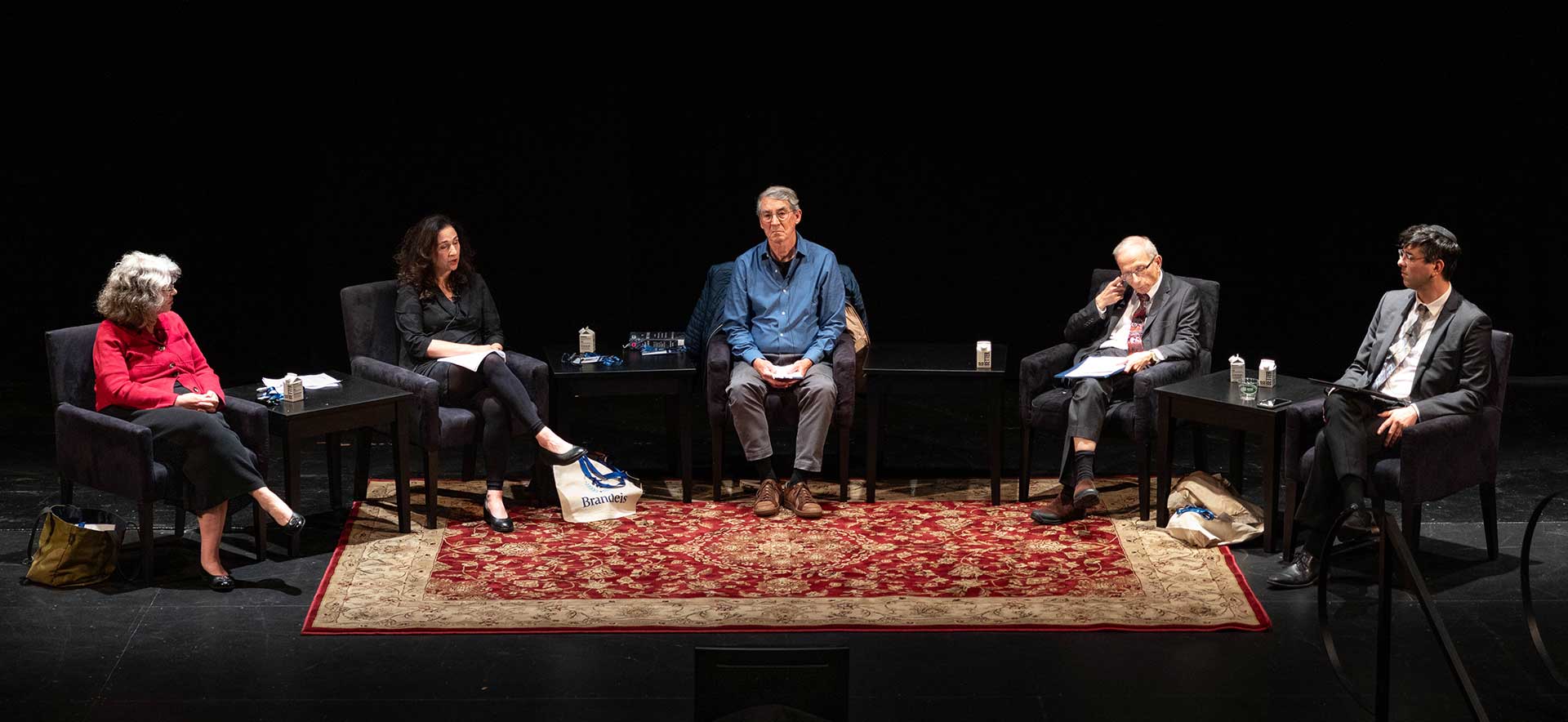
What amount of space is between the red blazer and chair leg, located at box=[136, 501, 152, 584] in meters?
0.35

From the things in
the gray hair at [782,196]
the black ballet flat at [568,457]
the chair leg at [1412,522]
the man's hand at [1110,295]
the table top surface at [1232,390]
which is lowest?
the chair leg at [1412,522]

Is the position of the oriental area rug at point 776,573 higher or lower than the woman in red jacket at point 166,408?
lower

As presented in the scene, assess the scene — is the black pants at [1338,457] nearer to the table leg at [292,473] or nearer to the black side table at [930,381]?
the black side table at [930,381]

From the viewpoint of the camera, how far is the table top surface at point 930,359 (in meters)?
6.32

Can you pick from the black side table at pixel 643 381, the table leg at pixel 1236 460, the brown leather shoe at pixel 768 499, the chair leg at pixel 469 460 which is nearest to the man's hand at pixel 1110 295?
the table leg at pixel 1236 460

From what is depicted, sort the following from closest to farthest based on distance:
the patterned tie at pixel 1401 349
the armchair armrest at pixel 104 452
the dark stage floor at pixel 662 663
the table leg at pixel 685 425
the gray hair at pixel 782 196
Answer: the dark stage floor at pixel 662 663 → the armchair armrest at pixel 104 452 → the patterned tie at pixel 1401 349 → the table leg at pixel 685 425 → the gray hair at pixel 782 196

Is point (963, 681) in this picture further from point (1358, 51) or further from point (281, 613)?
point (1358, 51)

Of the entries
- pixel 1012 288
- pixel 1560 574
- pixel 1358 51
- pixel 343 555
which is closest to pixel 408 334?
pixel 343 555

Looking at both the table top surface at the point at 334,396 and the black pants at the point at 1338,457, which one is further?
the table top surface at the point at 334,396

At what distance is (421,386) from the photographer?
6.04 meters

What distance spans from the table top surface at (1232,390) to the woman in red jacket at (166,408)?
127 inches

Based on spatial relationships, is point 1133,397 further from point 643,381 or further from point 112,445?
point 112,445

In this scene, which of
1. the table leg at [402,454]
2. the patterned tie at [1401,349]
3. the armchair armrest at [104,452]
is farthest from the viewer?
the table leg at [402,454]

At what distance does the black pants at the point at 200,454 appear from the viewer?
530 cm
